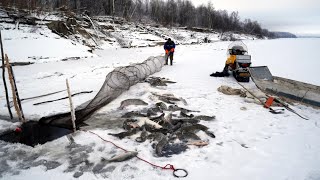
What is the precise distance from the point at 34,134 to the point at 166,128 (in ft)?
9.99

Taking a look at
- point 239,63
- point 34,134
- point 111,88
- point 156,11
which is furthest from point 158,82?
point 156,11

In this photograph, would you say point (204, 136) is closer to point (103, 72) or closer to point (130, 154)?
point (130, 154)

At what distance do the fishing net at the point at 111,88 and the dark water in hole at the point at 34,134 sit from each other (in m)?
0.17

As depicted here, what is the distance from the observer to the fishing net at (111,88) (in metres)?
6.34

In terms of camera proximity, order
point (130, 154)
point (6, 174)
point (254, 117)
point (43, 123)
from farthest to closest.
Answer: point (254, 117) → point (43, 123) → point (130, 154) → point (6, 174)

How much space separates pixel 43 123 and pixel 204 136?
12.9ft

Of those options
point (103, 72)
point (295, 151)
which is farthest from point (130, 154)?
point (103, 72)

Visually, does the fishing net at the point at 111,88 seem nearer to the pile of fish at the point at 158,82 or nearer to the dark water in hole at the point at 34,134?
the dark water in hole at the point at 34,134

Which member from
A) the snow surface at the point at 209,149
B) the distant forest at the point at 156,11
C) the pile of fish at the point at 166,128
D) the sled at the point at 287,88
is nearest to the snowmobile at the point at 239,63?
the sled at the point at 287,88

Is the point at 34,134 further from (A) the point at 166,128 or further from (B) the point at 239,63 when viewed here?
(B) the point at 239,63

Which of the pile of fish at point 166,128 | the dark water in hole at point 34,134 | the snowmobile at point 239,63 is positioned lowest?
the dark water in hole at point 34,134

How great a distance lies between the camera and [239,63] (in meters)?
11.3

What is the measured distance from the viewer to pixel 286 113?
7273 millimetres

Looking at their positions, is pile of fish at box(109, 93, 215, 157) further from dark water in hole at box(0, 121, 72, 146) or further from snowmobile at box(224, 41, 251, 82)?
snowmobile at box(224, 41, 251, 82)
